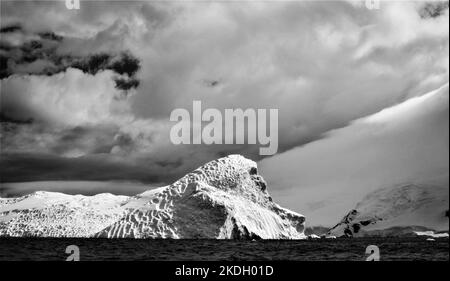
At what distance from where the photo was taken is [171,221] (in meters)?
193

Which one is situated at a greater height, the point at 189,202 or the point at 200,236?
the point at 189,202

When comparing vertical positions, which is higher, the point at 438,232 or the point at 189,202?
the point at 189,202
